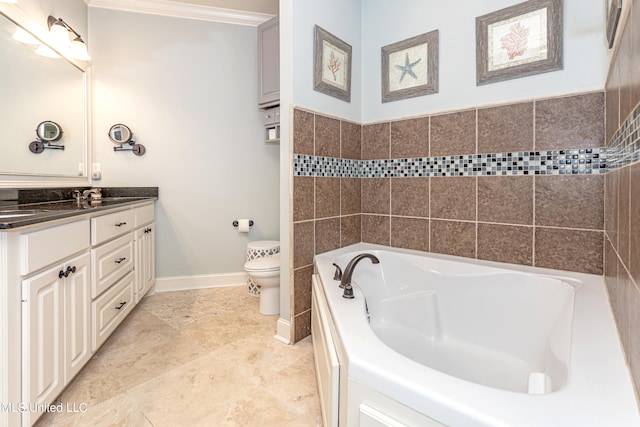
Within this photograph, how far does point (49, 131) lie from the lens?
6.52 feet

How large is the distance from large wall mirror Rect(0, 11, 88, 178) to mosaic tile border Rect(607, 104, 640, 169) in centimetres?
269

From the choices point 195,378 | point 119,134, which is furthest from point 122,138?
point 195,378

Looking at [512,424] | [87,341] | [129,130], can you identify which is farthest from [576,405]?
[129,130]

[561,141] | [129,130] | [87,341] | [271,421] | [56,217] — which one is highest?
[129,130]

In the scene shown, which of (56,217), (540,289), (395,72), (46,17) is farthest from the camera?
(395,72)

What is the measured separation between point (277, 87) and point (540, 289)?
2263 millimetres

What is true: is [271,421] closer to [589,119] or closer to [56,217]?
[56,217]

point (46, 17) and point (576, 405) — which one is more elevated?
point (46, 17)

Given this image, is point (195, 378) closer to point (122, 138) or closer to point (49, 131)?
point (49, 131)

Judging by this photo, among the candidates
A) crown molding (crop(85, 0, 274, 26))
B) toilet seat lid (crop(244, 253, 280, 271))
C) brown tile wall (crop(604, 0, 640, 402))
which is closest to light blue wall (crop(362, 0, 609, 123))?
brown tile wall (crop(604, 0, 640, 402))

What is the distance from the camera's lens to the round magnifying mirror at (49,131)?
1901 millimetres

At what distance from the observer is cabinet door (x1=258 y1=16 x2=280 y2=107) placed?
2430 mm

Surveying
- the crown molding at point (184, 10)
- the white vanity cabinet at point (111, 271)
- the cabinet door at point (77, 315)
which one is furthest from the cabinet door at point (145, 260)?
the crown molding at point (184, 10)

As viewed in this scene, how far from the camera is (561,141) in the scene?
1524mm
